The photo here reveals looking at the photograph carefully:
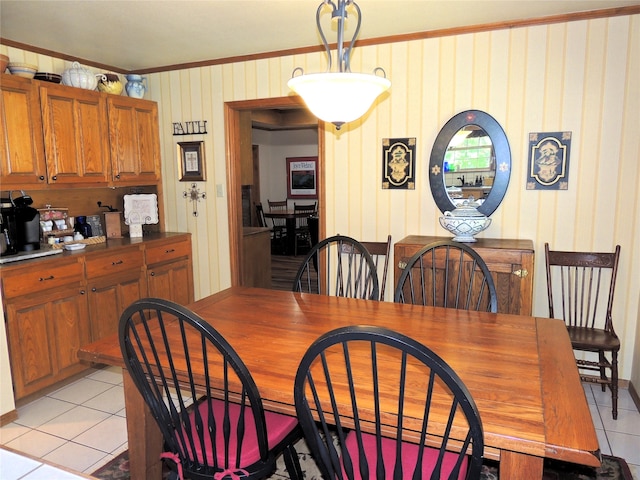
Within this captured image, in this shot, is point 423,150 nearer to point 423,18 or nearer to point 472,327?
point 423,18

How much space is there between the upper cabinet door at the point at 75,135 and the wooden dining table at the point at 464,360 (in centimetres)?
174

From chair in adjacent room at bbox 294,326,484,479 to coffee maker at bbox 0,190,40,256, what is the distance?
2459 mm

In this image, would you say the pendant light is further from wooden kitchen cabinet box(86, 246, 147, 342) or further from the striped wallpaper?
wooden kitchen cabinet box(86, 246, 147, 342)

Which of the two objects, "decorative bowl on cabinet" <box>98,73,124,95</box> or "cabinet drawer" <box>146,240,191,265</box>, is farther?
"cabinet drawer" <box>146,240,191,265</box>

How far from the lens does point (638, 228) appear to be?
287 centimetres

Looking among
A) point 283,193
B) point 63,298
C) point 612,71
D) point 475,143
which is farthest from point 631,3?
point 283,193

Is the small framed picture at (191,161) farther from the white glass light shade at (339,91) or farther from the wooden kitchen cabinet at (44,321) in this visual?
the white glass light shade at (339,91)

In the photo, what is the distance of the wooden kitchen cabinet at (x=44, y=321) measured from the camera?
2.74m

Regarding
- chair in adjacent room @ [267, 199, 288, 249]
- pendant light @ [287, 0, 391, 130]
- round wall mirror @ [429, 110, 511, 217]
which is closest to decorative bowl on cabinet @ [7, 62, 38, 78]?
pendant light @ [287, 0, 391, 130]

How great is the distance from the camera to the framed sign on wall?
8977 mm

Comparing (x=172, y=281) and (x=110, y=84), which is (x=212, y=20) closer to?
(x=110, y=84)

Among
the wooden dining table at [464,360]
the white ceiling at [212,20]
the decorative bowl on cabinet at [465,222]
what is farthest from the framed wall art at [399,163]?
the wooden dining table at [464,360]

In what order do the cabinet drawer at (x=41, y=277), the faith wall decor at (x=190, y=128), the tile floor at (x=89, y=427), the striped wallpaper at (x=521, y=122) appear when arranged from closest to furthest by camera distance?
1. the tile floor at (x=89, y=427)
2. the cabinet drawer at (x=41, y=277)
3. the striped wallpaper at (x=521, y=122)
4. the faith wall decor at (x=190, y=128)

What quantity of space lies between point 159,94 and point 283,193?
5.23 m
